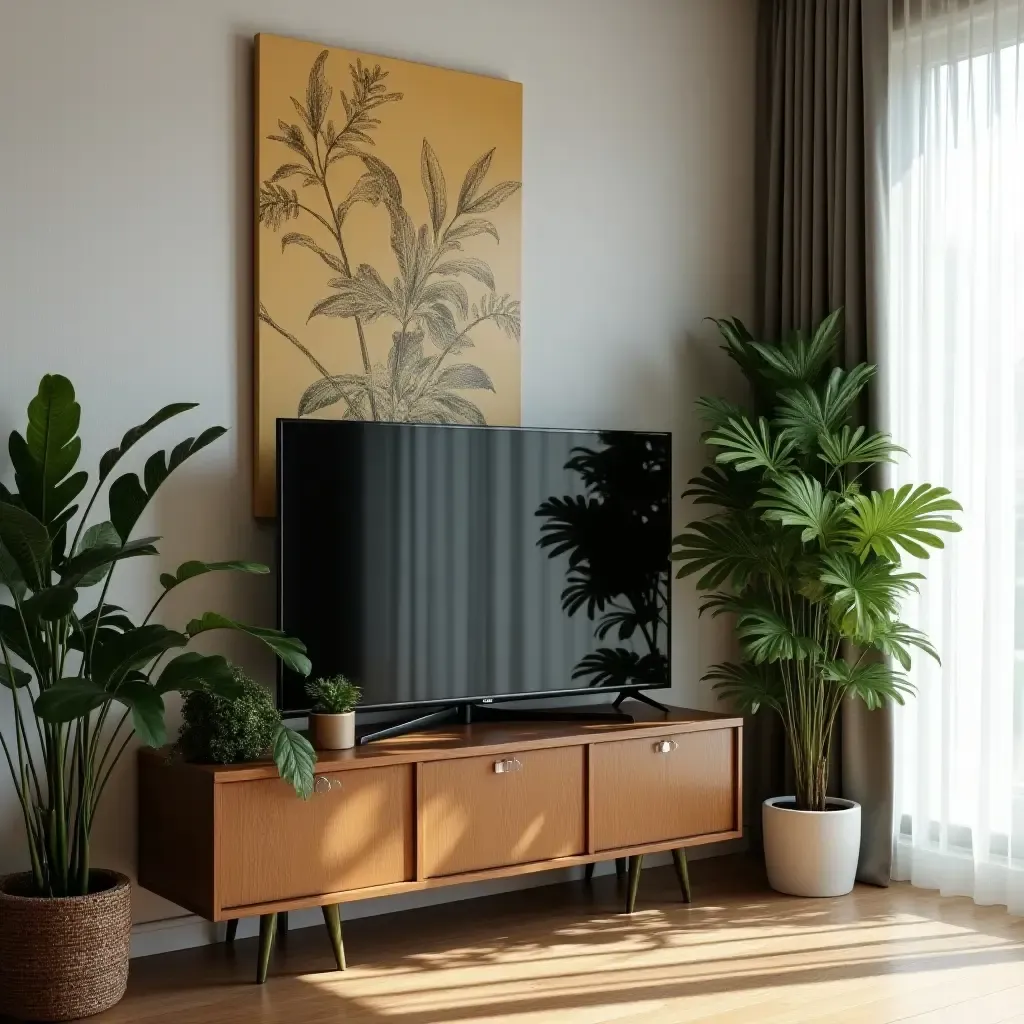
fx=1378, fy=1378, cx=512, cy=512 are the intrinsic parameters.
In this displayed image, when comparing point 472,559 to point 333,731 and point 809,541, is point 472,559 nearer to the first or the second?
point 333,731

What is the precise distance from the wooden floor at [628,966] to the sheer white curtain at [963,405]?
0.28 m

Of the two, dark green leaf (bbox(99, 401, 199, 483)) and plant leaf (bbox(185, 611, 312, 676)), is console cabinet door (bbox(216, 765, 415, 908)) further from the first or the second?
dark green leaf (bbox(99, 401, 199, 483))

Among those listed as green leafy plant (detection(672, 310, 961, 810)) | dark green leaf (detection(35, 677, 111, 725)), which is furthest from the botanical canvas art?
dark green leaf (detection(35, 677, 111, 725))

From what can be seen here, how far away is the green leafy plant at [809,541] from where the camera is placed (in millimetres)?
3912

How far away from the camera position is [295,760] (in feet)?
9.93

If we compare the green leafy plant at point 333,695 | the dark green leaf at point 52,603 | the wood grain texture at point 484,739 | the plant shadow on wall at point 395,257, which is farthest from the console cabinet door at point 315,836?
the plant shadow on wall at point 395,257

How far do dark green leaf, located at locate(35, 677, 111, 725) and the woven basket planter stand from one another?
0.51m

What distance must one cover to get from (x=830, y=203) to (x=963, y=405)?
81cm

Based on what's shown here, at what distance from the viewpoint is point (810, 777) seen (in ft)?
13.6

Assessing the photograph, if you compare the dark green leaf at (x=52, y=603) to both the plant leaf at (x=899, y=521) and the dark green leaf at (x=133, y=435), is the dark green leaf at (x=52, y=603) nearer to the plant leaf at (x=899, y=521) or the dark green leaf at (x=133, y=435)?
the dark green leaf at (x=133, y=435)

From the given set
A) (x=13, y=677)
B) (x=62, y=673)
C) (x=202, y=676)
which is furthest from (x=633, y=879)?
(x=13, y=677)

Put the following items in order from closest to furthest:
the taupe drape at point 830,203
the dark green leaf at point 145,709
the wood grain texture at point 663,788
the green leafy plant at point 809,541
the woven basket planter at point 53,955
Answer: the dark green leaf at point 145,709
the woven basket planter at point 53,955
the wood grain texture at point 663,788
the green leafy plant at point 809,541
the taupe drape at point 830,203

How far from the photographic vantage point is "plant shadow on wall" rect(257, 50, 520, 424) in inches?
145

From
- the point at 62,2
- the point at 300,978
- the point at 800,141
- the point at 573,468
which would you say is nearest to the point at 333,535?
the point at 573,468
